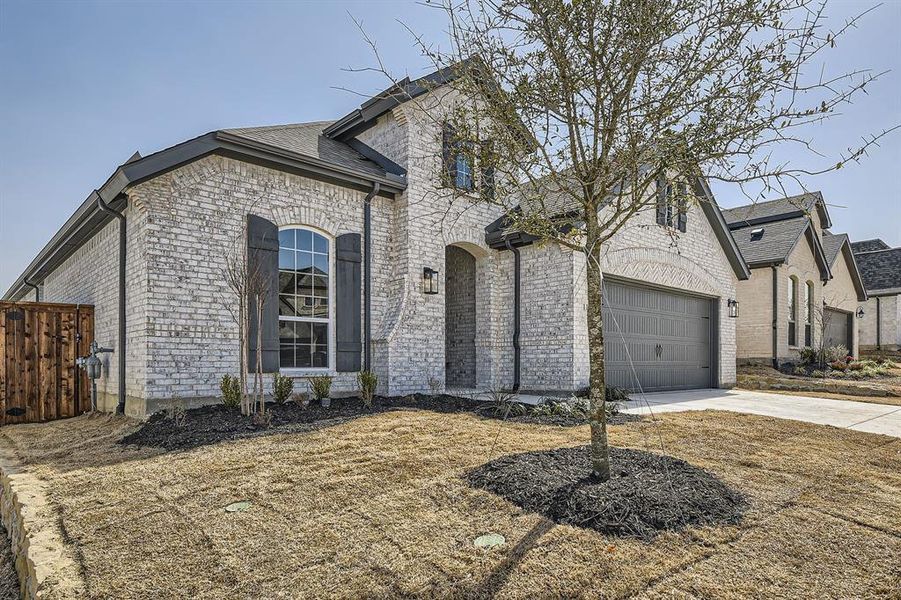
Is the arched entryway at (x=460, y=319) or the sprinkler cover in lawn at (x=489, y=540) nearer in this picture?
the sprinkler cover in lawn at (x=489, y=540)

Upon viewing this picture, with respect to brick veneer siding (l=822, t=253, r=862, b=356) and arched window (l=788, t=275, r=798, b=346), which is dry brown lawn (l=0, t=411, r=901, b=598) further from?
brick veneer siding (l=822, t=253, r=862, b=356)

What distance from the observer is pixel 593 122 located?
368cm

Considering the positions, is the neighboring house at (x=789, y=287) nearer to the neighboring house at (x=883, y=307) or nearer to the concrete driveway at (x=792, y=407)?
the neighboring house at (x=883, y=307)

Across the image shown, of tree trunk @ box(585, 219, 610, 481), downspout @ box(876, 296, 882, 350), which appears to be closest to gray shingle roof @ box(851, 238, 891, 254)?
downspout @ box(876, 296, 882, 350)

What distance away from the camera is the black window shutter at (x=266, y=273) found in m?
7.65

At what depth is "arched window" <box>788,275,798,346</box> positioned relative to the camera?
56.8ft

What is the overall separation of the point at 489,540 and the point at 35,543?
2.65 metres

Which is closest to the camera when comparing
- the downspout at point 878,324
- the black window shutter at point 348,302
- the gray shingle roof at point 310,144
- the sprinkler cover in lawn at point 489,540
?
the sprinkler cover in lawn at point 489,540

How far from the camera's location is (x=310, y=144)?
9.41 metres

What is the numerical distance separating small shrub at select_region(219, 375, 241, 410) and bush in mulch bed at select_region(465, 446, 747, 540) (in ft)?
14.1

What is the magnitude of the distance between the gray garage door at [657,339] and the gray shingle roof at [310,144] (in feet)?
18.0

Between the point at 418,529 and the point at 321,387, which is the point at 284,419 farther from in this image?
the point at 418,529

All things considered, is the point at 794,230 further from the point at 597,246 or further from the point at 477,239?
the point at 597,246

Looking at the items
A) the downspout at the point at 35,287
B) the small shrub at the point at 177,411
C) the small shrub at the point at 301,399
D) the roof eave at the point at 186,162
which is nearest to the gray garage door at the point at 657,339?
the roof eave at the point at 186,162
